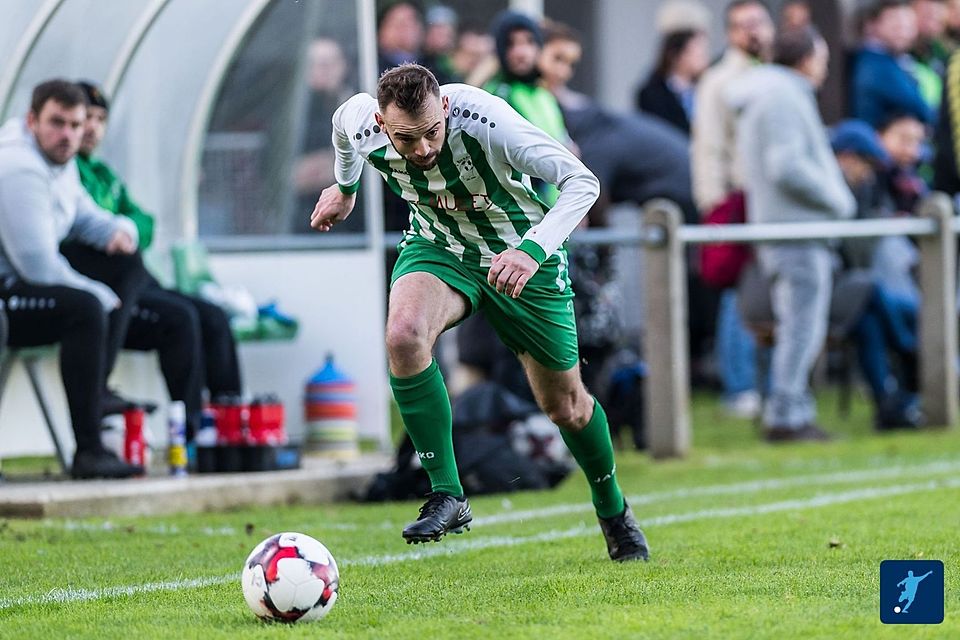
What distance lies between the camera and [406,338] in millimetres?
5891

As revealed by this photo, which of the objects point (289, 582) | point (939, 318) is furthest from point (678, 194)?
point (289, 582)

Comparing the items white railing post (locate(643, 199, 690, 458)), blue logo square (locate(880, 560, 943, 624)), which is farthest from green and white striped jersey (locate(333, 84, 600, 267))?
white railing post (locate(643, 199, 690, 458))

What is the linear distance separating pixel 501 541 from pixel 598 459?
0.86 m

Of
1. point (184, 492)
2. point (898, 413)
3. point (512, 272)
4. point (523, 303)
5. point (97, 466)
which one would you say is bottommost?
point (898, 413)

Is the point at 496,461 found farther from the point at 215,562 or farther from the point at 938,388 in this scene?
the point at 938,388

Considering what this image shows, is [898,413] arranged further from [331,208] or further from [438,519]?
[438,519]

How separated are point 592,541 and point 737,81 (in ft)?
17.7

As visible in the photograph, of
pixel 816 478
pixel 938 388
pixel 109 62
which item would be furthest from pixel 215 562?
pixel 938 388

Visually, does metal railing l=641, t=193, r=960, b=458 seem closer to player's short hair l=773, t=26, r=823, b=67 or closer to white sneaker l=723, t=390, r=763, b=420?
player's short hair l=773, t=26, r=823, b=67

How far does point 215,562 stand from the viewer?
6656 millimetres

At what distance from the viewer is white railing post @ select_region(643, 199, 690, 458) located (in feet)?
34.9

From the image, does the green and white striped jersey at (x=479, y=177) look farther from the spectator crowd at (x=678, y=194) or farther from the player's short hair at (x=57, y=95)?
the spectator crowd at (x=678, y=194)

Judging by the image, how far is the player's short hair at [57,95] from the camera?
857 centimetres

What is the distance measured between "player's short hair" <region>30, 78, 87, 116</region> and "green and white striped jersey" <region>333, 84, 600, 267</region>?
2.54 m
